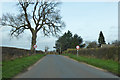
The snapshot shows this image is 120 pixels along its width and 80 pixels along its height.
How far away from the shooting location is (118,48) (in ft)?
59.9

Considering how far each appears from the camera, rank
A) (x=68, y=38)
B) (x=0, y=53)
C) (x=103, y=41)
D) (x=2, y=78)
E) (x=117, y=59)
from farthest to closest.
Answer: (x=68, y=38) < (x=103, y=41) < (x=117, y=59) < (x=0, y=53) < (x=2, y=78)

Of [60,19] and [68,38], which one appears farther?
[68,38]

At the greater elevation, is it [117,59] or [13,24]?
[13,24]

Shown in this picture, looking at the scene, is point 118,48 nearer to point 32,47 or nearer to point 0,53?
point 0,53

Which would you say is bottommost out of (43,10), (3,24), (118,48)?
(118,48)

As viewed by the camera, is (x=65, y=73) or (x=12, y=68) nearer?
(x=65, y=73)

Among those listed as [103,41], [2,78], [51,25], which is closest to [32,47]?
[51,25]

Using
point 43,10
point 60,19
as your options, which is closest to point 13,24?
point 43,10

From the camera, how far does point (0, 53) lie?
15.1 m

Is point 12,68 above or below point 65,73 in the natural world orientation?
above

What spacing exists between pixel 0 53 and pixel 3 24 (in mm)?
21580

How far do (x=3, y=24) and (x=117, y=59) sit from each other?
84.2 feet

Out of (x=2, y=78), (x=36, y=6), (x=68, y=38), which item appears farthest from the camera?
(x=68, y=38)

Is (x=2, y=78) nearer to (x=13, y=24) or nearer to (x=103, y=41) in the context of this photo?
(x=13, y=24)
